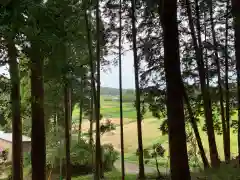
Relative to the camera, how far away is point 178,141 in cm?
470

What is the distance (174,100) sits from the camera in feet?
15.5

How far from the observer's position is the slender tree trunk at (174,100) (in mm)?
4703

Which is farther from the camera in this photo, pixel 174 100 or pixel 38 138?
pixel 38 138

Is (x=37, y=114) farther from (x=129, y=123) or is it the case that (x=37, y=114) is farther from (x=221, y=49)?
(x=129, y=123)

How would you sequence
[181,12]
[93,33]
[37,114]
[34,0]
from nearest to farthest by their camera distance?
[34,0]
[37,114]
[181,12]
[93,33]

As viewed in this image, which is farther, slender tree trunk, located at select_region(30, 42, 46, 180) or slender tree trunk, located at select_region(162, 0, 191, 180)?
slender tree trunk, located at select_region(30, 42, 46, 180)

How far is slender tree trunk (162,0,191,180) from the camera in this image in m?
4.70

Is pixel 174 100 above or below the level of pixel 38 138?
above

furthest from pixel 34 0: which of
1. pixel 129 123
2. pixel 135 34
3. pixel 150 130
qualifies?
pixel 129 123

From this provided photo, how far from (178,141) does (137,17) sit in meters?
8.79

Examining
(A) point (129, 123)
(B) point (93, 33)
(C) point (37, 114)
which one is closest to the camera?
(C) point (37, 114)

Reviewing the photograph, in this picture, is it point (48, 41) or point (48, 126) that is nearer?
point (48, 41)

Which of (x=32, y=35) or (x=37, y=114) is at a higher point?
(x=32, y=35)

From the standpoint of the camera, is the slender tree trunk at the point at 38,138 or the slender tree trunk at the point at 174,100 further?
the slender tree trunk at the point at 38,138
